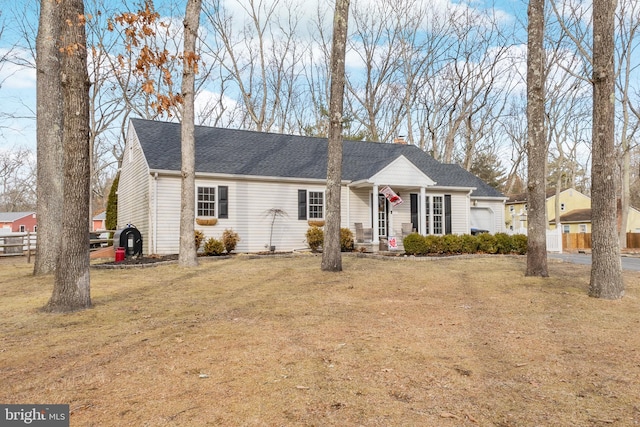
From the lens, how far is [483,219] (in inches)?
900

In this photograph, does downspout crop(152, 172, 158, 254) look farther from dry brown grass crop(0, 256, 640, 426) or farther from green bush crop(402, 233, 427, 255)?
green bush crop(402, 233, 427, 255)

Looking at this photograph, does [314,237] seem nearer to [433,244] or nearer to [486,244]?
[433,244]

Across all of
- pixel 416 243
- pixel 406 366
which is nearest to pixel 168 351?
pixel 406 366

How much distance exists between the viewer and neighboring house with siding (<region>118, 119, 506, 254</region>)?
15.7 m

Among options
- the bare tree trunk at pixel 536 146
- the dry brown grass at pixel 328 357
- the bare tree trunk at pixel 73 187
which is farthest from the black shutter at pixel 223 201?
the bare tree trunk at pixel 536 146

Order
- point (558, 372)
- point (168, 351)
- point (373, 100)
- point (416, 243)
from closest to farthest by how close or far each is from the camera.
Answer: point (558, 372), point (168, 351), point (416, 243), point (373, 100)

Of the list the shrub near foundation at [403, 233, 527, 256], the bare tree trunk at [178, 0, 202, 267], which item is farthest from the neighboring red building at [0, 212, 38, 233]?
the shrub near foundation at [403, 233, 527, 256]

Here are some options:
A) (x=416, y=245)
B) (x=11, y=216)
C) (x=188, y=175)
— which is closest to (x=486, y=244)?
(x=416, y=245)

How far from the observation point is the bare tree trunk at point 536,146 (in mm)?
9289

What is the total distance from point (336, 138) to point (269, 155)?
864cm

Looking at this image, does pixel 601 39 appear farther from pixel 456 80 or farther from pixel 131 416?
pixel 456 80

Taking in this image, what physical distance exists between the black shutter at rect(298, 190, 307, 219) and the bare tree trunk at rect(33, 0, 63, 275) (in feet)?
30.0

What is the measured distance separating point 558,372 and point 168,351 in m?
3.58

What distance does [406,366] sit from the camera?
3.88 meters
